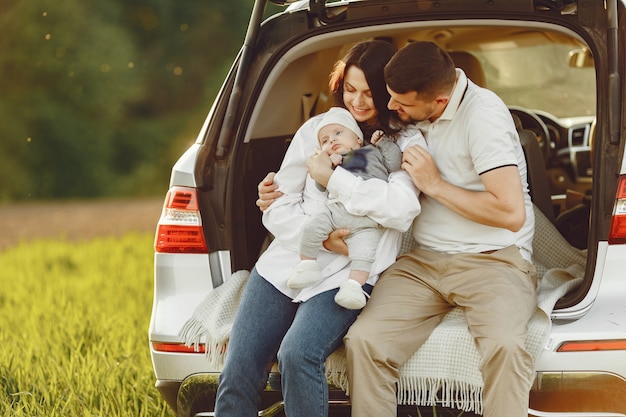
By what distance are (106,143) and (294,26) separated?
18.0 metres

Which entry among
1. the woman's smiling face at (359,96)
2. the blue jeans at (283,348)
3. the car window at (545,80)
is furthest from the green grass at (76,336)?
the car window at (545,80)

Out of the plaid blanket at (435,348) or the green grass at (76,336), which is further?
the green grass at (76,336)

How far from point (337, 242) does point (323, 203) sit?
14 cm

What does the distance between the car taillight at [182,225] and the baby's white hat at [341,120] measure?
0.45m

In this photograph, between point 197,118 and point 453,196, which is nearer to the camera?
point 453,196

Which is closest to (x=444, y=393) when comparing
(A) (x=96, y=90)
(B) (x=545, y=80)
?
(B) (x=545, y=80)

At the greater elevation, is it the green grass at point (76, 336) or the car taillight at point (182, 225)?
the car taillight at point (182, 225)

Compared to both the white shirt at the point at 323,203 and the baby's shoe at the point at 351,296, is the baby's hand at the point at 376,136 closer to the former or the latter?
the white shirt at the point at 323,203

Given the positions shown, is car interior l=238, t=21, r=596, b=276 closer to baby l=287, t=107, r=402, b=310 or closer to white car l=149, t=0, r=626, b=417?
white car l=149, t=0, r=626, b=417

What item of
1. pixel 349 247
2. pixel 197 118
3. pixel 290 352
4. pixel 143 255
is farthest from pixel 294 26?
pixel 197 118

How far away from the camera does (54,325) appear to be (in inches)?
196

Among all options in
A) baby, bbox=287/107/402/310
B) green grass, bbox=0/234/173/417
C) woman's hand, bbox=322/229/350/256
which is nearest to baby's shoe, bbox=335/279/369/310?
baby, bbox=287/107/402/310

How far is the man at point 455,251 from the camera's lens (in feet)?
9.10

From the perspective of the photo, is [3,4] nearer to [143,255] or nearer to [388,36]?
[143,255]
